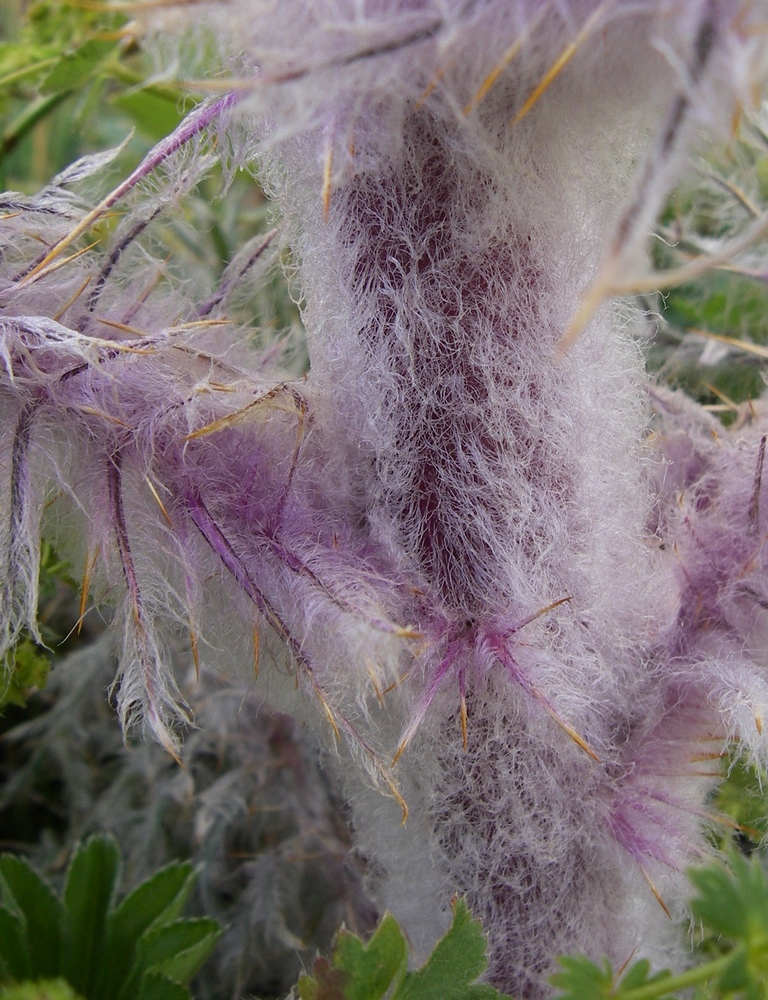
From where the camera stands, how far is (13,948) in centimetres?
36

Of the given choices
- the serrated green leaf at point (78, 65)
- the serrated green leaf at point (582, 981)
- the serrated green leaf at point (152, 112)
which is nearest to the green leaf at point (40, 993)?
the serrated green leaf at point (582, 981)

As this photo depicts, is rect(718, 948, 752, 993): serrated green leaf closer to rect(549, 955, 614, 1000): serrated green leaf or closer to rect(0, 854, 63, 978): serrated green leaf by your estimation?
rect(549, 955, 614, 1000): serrated green leaf

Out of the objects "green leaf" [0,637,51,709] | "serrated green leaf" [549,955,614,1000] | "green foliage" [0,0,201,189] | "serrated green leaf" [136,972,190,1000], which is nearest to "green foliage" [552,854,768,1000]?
"serrated green leaf" [549,955,614,1000]

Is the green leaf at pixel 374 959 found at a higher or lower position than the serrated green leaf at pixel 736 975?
lower

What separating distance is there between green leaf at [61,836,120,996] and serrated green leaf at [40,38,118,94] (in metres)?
0.48

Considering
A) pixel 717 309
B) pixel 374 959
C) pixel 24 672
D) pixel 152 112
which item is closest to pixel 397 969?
pixel 374 959

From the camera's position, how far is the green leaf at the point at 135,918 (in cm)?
37

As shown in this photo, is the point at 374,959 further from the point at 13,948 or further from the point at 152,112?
the point at 152,112

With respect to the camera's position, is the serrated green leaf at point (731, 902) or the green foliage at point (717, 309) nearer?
the serrated green leaf at point (731, 902)

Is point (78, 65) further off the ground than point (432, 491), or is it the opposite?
point (78, 65)

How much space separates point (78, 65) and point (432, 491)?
0.43m

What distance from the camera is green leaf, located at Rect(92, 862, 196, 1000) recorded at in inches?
14.4

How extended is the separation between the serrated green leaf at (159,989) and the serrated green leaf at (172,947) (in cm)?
1

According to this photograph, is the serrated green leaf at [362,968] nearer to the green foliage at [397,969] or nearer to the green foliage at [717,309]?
the green foliage at [397,969]
